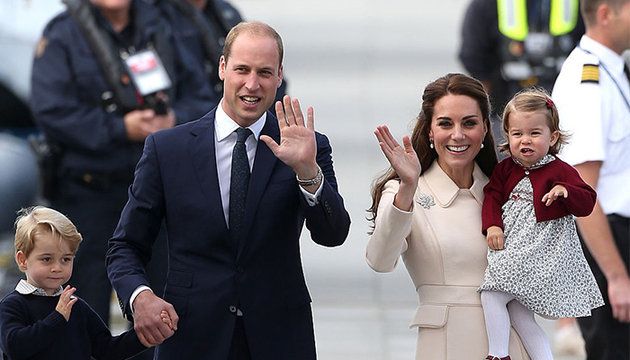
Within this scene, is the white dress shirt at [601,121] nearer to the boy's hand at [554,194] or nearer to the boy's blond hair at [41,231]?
the boy's hand at [554,194]

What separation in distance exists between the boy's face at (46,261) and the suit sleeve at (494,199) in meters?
1.08

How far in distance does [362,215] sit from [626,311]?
611 centimetres

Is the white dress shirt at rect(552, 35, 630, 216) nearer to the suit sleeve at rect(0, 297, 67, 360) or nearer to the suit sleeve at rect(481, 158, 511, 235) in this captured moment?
the suit sleeve at rect(481, 158, 511, 235)

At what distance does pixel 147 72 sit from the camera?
690cm

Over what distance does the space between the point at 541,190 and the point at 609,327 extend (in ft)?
4.36

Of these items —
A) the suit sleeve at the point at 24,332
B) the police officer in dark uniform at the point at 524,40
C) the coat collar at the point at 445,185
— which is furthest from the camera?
the police officer in dark uniform at the point at 524,40

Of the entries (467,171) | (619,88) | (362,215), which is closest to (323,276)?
(362,215)

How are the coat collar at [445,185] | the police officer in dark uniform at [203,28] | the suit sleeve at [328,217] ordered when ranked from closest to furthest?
1. the suit sleeve at [328,217]
2. the coat collar at [445,185]
3. the police officer in dark uniform at [203,28]

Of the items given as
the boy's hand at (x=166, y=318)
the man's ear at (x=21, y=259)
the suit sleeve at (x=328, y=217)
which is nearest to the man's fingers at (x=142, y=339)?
the boy's hand at (x=166, y=318)

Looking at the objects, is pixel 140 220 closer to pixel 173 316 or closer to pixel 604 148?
pixel 173 316

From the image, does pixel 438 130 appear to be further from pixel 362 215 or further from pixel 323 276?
pixel 362 215

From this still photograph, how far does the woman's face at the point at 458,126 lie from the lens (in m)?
4.80

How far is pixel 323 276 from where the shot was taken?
35.2ft

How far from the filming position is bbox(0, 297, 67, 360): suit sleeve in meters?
4.53
